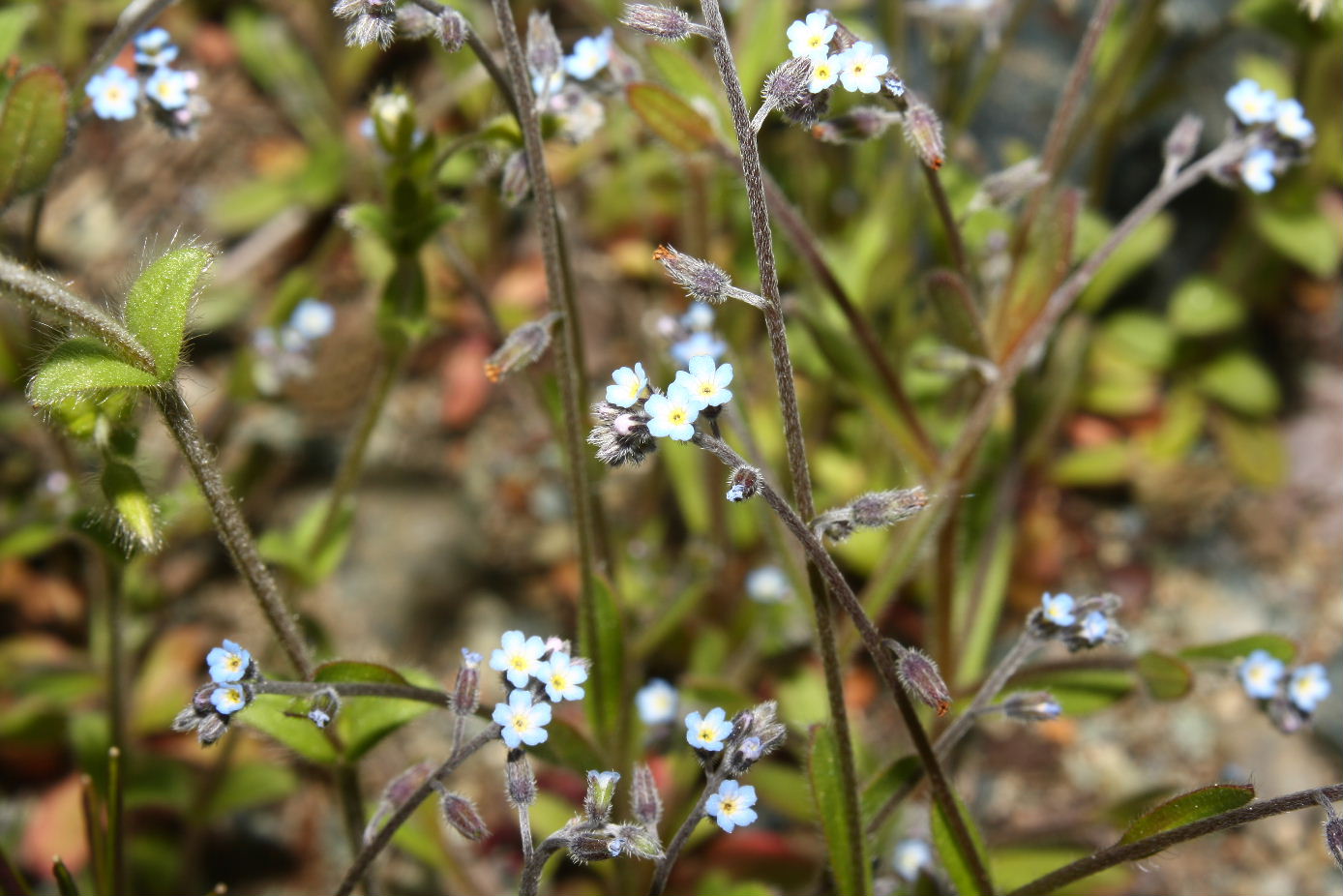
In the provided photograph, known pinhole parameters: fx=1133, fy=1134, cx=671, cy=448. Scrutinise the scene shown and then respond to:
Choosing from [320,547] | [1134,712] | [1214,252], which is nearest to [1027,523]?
[1134,712]

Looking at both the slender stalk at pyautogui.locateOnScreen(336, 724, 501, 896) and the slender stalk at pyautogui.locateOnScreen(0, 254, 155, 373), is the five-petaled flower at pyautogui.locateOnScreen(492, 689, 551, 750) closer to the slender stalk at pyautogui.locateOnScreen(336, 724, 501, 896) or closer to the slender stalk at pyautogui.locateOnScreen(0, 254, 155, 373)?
the slender stalk at pyautogui.locateOnScreen(336, 724, 501, 896)

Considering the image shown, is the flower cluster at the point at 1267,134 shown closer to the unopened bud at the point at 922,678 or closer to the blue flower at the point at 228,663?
the unopened bud at the point at 922,678

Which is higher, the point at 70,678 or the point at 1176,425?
the point at 1176,425

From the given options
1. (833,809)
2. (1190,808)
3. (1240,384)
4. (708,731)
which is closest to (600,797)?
(708,731)

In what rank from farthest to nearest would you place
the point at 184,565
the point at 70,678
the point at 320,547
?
the point at 184,565 < the point at 70,678 < the point at 320,547

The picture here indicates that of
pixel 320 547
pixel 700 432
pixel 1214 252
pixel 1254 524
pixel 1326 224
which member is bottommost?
pixel 700 432

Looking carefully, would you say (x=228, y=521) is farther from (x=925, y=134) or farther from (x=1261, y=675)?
(x=1261, y=675)

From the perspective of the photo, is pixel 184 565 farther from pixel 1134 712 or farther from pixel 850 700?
pixel 1134 712
